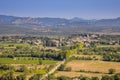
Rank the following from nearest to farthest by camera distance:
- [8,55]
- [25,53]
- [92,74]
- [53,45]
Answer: [92,74]
[8,55]
[25,53]
[53,45]

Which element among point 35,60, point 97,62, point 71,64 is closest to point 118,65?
point 97,62

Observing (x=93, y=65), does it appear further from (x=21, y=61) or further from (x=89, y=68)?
(x=21, y=61)

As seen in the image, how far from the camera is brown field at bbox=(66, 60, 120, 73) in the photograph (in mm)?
51850

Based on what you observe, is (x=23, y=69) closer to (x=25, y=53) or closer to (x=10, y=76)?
(x=10, y=76)

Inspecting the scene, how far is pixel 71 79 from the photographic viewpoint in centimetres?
4141

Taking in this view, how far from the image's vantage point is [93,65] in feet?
182

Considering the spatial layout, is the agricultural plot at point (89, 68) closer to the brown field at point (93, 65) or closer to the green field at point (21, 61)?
the brown field at point (93, 65)

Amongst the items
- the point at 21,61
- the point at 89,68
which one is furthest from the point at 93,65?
the point at 21,61

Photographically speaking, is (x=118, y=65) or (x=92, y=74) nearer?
(x=92, y=74)

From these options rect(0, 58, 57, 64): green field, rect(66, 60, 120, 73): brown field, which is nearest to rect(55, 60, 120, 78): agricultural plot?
rect(66, 60, 120, 73): brown field

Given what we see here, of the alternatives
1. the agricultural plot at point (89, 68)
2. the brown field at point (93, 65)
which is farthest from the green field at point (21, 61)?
the brown field at point (93, 65)

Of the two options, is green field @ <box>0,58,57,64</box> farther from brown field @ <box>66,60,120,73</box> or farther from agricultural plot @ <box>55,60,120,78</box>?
brown field @ <box>66,60,120,73</box>

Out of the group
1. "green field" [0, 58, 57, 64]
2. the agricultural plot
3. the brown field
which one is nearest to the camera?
the agricultural plot

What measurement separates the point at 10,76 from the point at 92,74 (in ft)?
43.5
